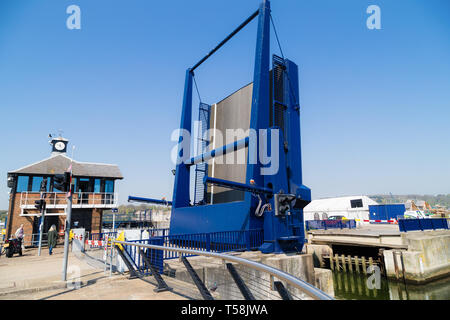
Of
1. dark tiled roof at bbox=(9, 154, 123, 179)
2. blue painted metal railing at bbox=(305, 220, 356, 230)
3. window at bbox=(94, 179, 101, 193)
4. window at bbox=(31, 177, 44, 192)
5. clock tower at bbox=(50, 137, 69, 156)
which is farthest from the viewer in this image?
clock tower at bbox=(50, 137, 69, 156)

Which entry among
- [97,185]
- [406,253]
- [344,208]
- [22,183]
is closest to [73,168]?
[97,185]

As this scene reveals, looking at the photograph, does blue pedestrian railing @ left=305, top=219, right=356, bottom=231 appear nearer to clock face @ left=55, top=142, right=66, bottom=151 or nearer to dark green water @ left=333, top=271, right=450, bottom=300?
dark green water @ left=333, top=271, right=450, bottom=300

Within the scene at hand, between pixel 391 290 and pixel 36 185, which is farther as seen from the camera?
pixel 36 185

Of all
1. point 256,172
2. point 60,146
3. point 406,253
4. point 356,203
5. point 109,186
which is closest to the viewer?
point 256,172

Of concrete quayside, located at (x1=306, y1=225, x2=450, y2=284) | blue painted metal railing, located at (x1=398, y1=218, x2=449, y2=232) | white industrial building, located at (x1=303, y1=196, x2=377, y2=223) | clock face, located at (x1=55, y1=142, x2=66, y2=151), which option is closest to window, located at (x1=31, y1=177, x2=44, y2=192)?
clock face, located at (x1=55, y1=142, x2=66, y2=151)

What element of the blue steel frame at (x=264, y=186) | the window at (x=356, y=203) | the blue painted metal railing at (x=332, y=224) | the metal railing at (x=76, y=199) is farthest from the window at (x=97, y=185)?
the window at (x=356, y=203)

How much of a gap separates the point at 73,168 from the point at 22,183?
12.8 feet

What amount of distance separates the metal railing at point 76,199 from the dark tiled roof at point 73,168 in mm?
1809

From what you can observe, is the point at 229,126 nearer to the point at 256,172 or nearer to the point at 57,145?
the point at 256,172

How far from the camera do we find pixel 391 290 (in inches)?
589

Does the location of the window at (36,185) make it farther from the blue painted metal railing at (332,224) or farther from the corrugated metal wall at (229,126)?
the blue painted metal railing at (332,224)

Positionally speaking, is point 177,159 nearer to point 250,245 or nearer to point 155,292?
point 250,245

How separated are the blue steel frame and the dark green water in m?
7.50

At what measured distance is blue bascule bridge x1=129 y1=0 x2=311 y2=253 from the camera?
399 inches
